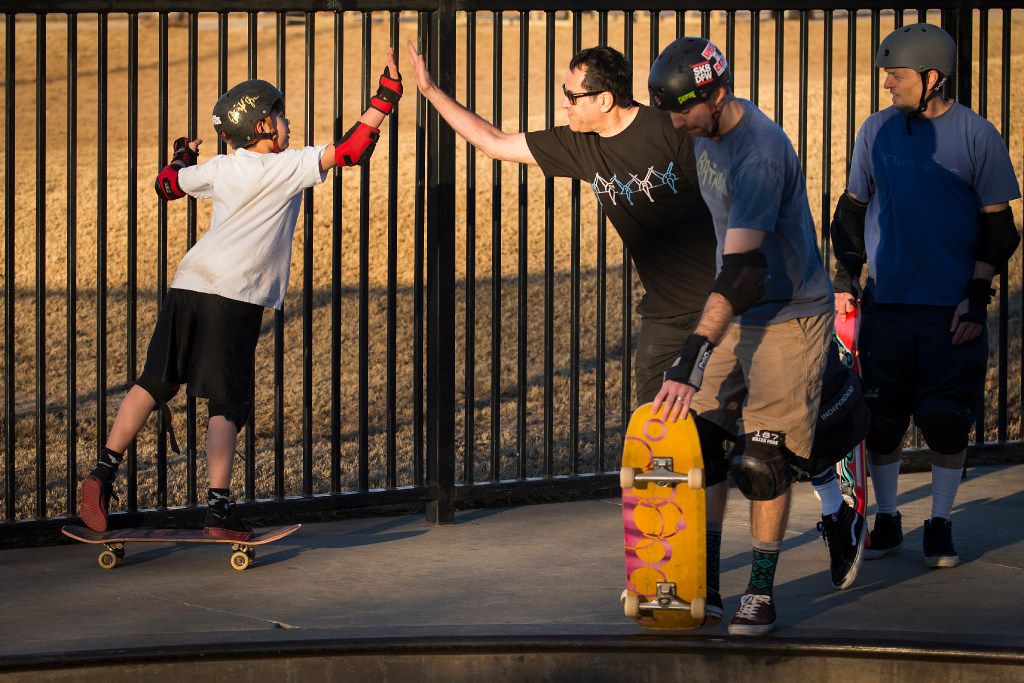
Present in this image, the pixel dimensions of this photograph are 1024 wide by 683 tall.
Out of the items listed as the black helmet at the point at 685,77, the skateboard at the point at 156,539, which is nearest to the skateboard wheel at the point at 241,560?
the skateboard at the point at 156,539

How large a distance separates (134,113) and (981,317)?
3182 millimetres

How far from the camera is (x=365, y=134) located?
4973 millimetres

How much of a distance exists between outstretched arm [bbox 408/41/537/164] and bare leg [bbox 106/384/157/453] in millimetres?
1470

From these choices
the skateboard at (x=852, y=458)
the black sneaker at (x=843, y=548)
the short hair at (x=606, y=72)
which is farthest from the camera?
the skateboard at (x=852, y=458)

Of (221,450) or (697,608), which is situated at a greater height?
(221,450)

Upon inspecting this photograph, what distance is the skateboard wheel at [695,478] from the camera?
156 inches

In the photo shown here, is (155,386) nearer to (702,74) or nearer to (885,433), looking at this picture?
(702,74)

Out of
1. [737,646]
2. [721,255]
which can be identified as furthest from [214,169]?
[737,646]

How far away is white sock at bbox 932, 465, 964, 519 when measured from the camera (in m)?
5.06

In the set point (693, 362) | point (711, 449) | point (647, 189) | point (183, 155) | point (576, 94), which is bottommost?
point (711, 449)

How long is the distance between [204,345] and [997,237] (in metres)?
2.87

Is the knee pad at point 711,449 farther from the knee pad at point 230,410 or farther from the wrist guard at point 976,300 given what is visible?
the knee pad at point 230,410

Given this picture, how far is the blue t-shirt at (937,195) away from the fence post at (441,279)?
5.56ft

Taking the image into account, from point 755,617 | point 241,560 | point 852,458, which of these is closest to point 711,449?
point 755,617
